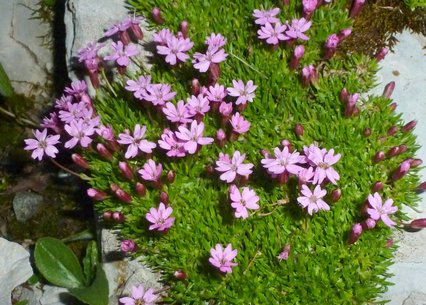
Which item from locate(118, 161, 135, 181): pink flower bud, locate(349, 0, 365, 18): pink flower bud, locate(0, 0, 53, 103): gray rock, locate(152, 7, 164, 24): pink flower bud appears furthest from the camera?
locate(0, 0, 53, 103): gray rock

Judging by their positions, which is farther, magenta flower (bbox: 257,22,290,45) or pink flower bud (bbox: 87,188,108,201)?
magenta flower (bbox: 257,22,290,45)

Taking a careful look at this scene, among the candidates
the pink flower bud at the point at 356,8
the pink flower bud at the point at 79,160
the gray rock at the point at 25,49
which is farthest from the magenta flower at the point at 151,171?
the gray rock at the point at 25,49

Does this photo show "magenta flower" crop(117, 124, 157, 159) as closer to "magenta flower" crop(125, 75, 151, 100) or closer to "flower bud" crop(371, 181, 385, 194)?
"magenta flower" crop(125, 75, 151, 100)

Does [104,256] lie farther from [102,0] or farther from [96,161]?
[102,0]

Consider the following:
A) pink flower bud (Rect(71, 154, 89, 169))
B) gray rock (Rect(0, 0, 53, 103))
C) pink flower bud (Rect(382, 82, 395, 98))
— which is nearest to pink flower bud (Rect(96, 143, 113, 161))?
pink flower bud (Rect(71, 154, 89, 169))

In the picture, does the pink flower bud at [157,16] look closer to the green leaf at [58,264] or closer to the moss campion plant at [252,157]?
the moss campion plant at [252,157]

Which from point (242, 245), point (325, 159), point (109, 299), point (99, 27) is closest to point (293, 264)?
point (242, 245)
